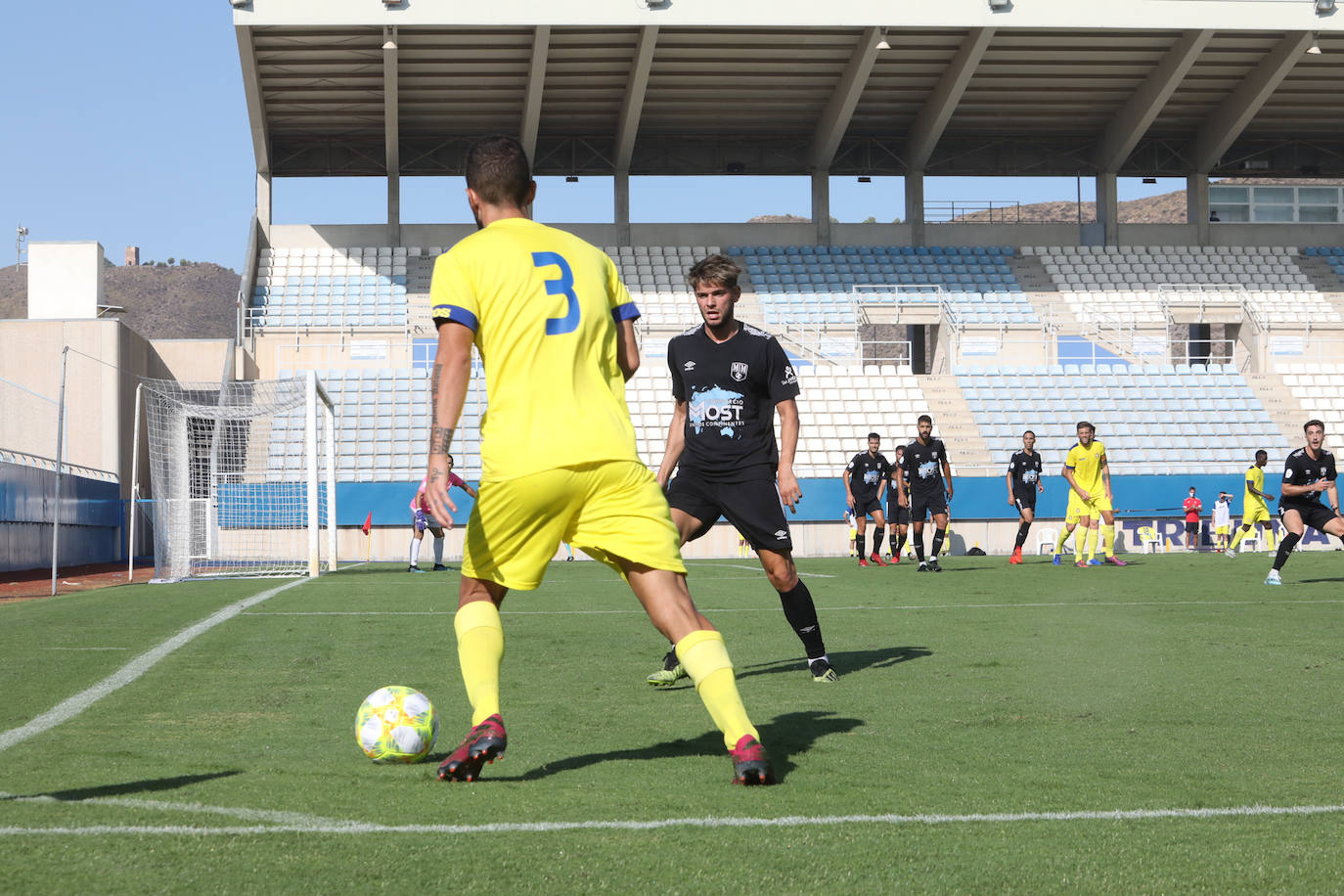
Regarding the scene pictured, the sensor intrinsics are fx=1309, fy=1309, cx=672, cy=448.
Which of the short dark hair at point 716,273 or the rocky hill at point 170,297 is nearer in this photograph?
the short dark hair at point 716,273

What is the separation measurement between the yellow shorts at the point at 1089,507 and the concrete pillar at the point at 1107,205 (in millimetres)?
21924

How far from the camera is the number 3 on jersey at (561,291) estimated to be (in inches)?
151

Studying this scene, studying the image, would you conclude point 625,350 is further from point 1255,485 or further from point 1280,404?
point 1280,404

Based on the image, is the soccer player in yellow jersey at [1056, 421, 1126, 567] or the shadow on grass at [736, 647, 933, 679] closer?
the shadow on grass at [736, 647, 933, 679]

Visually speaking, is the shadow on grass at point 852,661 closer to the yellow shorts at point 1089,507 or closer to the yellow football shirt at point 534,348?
the yellow football shirt at point 534,348

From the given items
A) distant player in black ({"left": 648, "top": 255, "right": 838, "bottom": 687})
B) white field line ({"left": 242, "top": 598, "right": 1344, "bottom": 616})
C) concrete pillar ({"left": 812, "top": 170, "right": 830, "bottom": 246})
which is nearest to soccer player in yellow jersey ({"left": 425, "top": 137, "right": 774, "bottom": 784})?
distant player in black ({"left": 648, "top": 255, "right": 838, "bottom": 687})

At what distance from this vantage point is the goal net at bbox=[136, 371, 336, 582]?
57.2 ft

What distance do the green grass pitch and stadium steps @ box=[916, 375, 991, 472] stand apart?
18851mm

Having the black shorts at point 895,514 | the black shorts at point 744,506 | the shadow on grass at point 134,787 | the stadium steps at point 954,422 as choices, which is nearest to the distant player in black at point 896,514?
the black shorts at point 895,514

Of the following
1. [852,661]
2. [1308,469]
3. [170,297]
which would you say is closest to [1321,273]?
[1308,469]

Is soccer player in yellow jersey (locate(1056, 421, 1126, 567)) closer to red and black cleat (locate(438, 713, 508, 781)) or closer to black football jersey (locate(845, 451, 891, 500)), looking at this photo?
black football jersey (locate(845, 451, 891, 500))

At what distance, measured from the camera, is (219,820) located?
3172 mm

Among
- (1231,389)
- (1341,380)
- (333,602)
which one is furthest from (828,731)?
(1341,380)

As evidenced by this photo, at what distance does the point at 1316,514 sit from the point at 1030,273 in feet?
75.2
